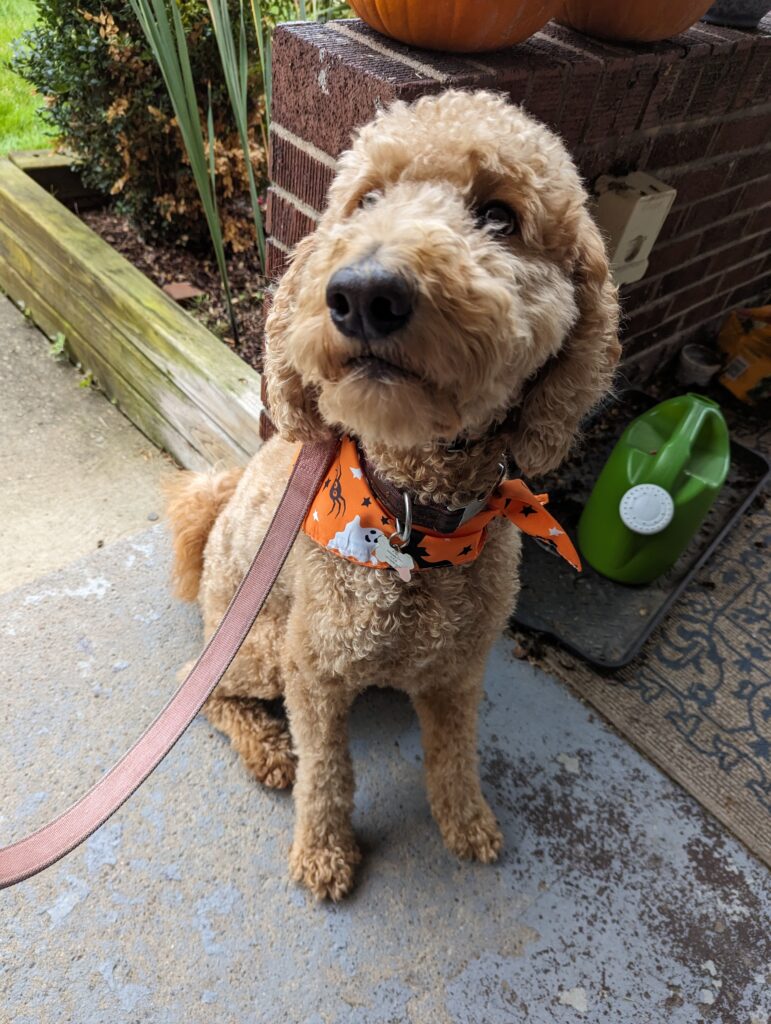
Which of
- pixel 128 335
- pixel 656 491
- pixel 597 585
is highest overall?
pixel 656 491

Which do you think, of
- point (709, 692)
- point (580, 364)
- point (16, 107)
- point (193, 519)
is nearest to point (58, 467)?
point (193, 519)

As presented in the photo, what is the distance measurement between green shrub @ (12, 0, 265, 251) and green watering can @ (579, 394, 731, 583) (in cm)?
188

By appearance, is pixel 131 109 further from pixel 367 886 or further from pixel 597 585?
pixel 367 886

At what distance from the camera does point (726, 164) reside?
2.43m

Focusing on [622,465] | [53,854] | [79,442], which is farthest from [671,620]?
[79,442]

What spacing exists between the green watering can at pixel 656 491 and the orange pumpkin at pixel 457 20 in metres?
1.22

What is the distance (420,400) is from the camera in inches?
36.9

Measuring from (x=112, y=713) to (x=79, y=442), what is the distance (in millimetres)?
1233

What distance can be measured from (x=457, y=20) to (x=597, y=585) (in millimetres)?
1639

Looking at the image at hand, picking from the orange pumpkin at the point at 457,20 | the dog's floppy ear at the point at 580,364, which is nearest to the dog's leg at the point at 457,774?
the dog's floppy ear at the point at 580,364

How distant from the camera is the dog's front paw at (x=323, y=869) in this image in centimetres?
148

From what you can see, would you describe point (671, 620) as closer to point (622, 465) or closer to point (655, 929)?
point (622, 465)

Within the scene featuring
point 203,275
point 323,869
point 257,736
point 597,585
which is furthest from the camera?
point 203,275

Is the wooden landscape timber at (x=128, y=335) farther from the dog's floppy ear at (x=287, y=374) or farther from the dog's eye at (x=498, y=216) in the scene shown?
the dog's eye at (x=498, y=216)
